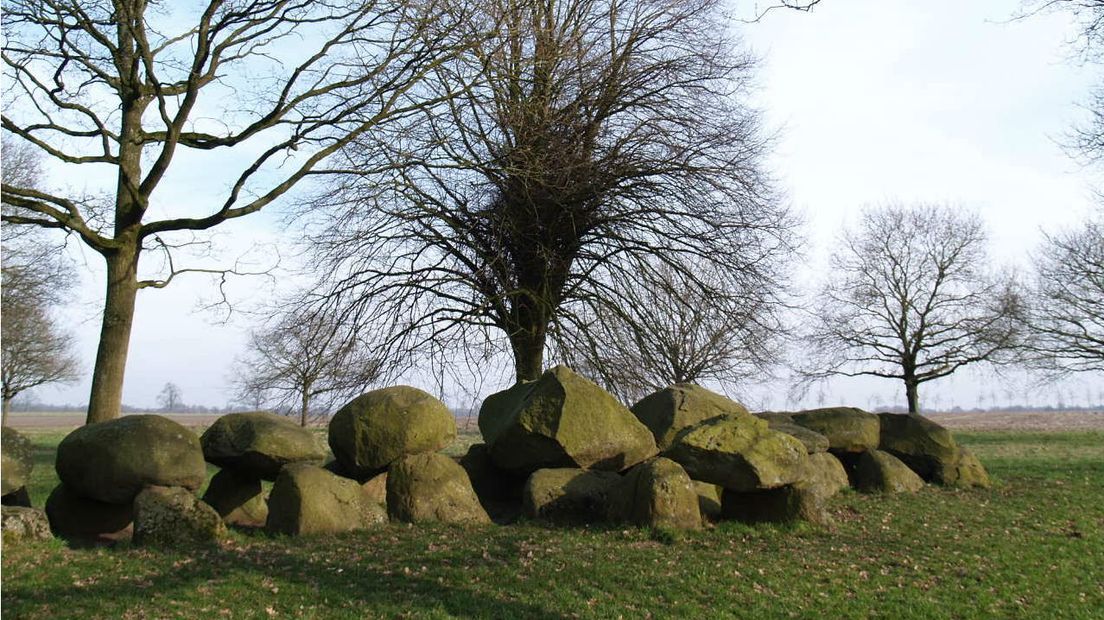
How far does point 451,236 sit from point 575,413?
8028mm

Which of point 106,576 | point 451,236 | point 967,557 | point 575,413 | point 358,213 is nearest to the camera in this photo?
point 106,576

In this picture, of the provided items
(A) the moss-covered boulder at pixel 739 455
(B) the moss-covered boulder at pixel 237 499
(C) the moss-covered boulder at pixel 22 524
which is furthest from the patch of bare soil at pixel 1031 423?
(C) the moss-covered boulder at pixel 22 524

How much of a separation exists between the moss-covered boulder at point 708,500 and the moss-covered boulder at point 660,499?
0.33m

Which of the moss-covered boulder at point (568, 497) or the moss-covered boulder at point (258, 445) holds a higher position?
the moss-covered boulder at point (258, 445)

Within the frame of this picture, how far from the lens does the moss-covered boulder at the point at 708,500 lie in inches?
464

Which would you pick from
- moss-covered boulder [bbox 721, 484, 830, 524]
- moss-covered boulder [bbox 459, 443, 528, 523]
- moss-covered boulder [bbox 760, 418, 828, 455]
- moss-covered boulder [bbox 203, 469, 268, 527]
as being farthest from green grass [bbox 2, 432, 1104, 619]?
moss-covered boulder [bbox 760, 418, 828, 455]

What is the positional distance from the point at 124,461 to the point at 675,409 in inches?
351

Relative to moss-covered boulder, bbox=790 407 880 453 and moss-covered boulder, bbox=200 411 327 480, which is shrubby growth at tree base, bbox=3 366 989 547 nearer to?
moss-covered boulder, bbox=200 411 327 480

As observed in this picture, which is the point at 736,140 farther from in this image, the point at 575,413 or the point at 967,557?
the point at 967,557

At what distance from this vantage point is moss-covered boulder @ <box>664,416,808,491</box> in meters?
11.4

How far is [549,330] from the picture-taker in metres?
18.7

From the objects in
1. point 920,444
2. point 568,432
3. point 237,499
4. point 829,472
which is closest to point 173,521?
point 237,499

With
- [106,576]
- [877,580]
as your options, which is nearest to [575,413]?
[877,580]

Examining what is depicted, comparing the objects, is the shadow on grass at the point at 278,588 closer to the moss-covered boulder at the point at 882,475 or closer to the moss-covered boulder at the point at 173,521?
the moss-covered boulder at the point at 173,521
